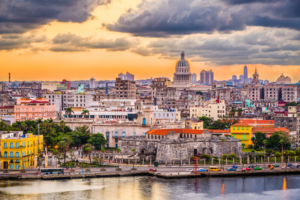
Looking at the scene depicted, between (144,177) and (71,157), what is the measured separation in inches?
406

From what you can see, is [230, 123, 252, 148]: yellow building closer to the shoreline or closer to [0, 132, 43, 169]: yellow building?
the shoreline

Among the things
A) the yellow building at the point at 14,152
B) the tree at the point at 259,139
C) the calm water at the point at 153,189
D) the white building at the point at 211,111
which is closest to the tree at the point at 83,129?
the yellow building at the point at 14,152

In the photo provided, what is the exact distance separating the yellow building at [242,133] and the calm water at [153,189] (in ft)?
68.5

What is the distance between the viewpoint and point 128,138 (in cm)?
7569

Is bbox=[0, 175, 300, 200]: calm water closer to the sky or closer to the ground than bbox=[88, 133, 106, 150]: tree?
closer to the ground

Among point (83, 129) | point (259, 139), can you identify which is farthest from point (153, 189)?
point (83, 129)

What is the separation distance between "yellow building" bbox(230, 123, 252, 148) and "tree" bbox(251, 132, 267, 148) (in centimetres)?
84

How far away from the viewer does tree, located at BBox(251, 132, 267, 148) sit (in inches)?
3312

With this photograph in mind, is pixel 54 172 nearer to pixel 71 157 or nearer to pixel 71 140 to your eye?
pixel 71 157

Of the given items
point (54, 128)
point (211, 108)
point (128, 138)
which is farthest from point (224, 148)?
point (211, 108)

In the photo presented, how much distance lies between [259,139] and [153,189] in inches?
1183

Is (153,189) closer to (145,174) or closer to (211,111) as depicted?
(145,174)

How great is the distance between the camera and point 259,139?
84.9 metres

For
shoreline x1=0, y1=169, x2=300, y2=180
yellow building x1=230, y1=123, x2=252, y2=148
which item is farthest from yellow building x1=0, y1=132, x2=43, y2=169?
yellow building x1=230, y1=123, x2=252, y2=148
